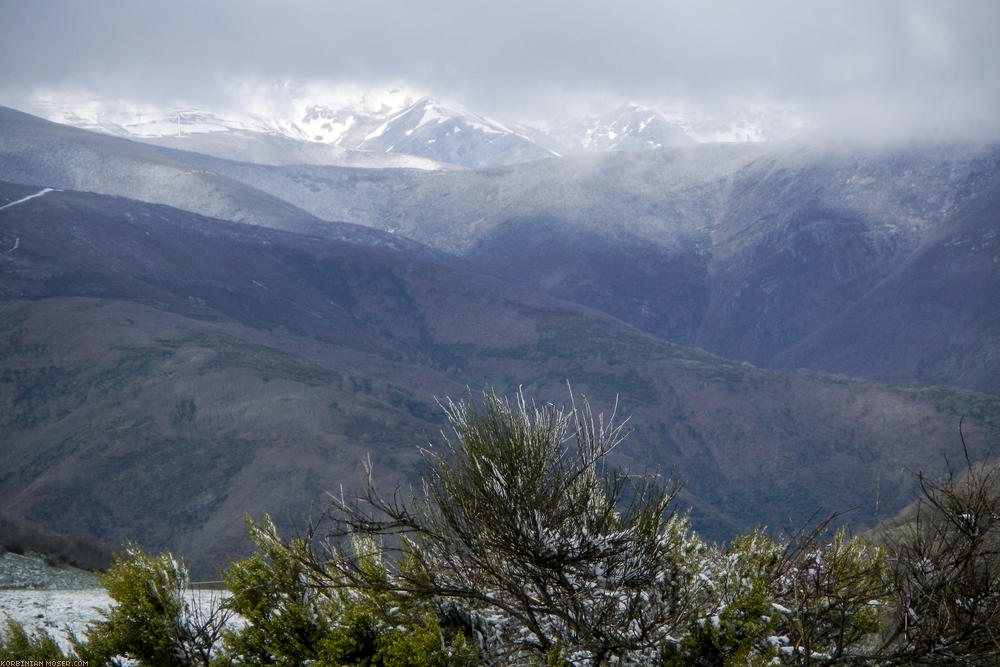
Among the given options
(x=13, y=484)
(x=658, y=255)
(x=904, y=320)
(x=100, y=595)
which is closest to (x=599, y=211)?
(x=658, y=255)

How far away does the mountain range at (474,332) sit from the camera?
6712 cm

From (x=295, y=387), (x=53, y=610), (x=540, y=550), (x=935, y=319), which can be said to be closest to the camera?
(x=540, y=550)

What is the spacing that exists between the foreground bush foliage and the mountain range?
10649 millimetres

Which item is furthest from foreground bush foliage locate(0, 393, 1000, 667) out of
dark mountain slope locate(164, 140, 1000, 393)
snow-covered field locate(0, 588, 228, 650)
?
dark mountain slope locate(164, 140, 1000, 393)

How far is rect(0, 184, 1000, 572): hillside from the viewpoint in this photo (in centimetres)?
6288

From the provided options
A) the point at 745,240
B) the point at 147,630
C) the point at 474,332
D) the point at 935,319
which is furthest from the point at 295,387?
A: the point at 745,240

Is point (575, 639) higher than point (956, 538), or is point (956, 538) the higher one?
point (956, 538)

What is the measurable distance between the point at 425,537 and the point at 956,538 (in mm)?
5832

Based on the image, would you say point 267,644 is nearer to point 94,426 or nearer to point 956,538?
point 956,538

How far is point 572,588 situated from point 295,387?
73.0 m

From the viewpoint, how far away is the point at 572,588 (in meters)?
8.89

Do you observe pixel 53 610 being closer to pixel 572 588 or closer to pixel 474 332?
pixel 572 588

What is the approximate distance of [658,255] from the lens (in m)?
189

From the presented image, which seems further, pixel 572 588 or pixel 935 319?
pixel 935 319
